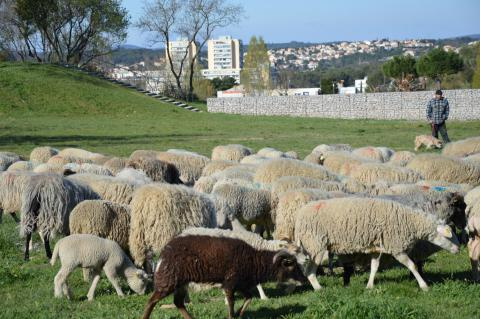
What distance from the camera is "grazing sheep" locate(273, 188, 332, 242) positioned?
9.70 meters

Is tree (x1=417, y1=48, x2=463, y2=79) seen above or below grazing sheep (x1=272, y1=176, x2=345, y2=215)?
above

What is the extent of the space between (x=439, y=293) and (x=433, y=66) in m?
60.4

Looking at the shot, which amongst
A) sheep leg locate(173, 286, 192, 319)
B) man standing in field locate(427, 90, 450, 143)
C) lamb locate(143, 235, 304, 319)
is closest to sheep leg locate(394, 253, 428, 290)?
lamb locate(143, 235, 304, 319)

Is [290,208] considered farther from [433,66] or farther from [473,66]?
[473,66]

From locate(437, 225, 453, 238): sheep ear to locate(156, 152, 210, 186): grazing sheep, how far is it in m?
7.87

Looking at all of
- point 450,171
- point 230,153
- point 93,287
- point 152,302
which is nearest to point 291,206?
point 93,287

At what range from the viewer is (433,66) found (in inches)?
2584

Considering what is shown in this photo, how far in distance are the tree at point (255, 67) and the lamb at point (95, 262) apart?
276 feet

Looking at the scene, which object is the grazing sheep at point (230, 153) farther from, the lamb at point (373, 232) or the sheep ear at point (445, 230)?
the sheep ear at point (445, 230)

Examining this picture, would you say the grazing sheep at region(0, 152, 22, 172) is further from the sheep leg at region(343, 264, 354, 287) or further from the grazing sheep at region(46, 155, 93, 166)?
the sheep leg at region(343, 264, 354, 287)

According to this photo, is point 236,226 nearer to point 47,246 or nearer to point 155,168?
point 47,246

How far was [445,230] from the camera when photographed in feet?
27.3

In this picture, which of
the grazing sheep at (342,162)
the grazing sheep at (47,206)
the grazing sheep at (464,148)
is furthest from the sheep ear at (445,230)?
the grazing sheep at (464,148)

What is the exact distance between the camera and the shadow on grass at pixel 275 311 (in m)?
→ 7.21
